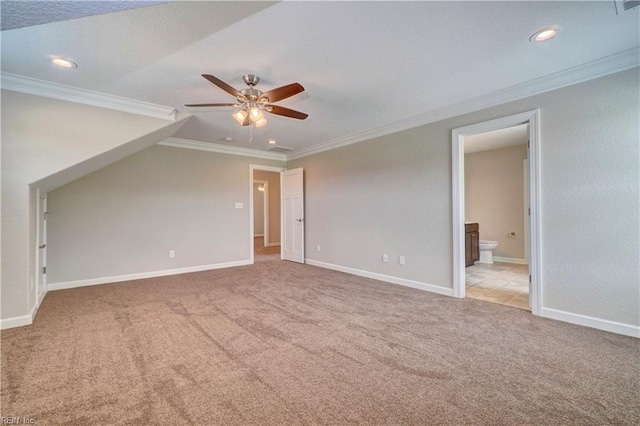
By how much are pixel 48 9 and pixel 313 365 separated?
2350mm

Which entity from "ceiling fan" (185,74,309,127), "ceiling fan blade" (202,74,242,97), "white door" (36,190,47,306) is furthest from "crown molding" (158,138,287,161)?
"ceiling fan blade" (202,74,242,97)

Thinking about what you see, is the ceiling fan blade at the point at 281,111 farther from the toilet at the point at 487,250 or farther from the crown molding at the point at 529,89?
the toilet at the point at 487,250

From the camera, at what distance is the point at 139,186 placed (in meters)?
4.91

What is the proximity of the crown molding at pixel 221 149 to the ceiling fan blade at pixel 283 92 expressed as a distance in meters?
3.26

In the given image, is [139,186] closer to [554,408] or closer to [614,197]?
[554,408]

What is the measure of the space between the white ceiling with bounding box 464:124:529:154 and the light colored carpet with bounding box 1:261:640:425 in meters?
3.33

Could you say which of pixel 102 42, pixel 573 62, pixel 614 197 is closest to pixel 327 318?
pixel 614 197

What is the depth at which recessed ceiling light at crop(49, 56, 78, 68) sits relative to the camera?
2.47 metres

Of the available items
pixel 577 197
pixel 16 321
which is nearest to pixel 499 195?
pixel 577 197

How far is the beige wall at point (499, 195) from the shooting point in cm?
612

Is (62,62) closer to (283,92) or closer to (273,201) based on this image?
(283,92)

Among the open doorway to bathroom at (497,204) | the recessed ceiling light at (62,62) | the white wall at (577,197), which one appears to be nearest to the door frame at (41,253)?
Answer: the recessed ceiling light at (62,62)

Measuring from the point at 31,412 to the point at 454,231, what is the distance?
411 cm

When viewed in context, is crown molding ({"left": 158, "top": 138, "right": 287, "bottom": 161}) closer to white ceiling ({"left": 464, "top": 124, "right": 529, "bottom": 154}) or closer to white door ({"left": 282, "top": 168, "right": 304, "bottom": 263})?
white door ({"left": 282, "top": 168, "right": 304, "bottom": 263})
